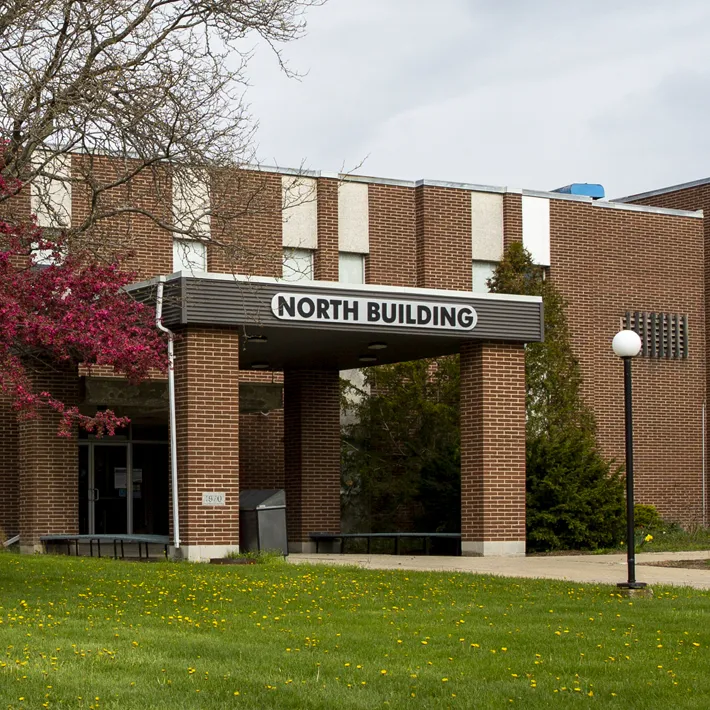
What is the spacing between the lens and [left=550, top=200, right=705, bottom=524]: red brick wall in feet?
108

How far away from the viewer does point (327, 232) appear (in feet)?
98.5

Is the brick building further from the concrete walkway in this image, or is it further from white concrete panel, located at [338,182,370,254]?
the concrete walkway

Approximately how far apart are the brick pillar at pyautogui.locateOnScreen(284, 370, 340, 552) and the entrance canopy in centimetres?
211

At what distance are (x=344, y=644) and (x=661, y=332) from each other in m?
24.7

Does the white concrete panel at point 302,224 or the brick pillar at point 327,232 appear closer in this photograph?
the white concrete panel at point 302,224

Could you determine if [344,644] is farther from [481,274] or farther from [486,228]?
[486,228]

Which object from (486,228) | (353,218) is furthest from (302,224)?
(486,228)

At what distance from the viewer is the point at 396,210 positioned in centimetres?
3098

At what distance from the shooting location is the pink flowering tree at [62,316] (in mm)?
14961

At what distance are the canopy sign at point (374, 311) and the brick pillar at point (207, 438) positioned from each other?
40.4 inches

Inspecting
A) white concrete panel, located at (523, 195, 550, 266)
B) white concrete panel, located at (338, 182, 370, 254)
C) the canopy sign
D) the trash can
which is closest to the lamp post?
the canopy sign

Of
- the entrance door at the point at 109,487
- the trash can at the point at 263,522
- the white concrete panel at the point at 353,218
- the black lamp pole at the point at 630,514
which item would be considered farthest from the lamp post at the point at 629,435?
the entrance door at the point at 109,487

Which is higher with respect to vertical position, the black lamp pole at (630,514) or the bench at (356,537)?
the black lamp pole at (630,514)

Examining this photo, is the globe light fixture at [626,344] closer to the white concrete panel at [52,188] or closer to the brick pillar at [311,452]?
the white concrete panel at [52,188]
